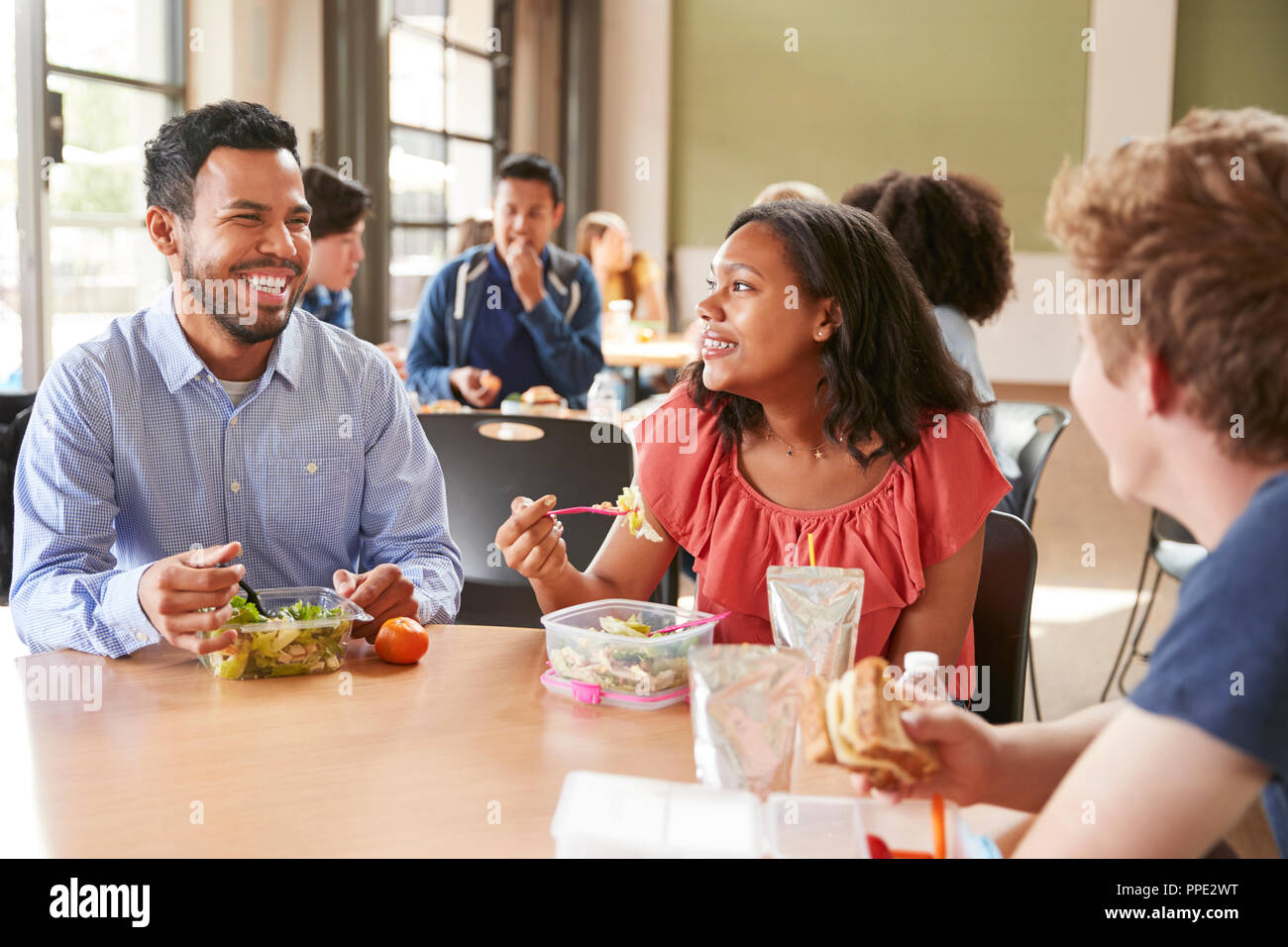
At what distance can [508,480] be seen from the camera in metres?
2.49

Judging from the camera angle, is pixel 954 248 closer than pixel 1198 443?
No

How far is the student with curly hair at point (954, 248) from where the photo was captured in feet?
9.48

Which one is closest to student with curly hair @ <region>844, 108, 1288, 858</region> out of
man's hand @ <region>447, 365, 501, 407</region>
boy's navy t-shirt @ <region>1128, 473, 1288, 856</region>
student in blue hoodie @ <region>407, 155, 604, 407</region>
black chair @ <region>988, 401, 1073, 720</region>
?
boy's navy t-shirt @ <region>1128, 473, 1288, 856</region>

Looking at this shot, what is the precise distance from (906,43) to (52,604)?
8.72m

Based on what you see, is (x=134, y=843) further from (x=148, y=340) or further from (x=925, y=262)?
(x=925, y=262)

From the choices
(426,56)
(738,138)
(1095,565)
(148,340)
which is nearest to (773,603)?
(148,340)

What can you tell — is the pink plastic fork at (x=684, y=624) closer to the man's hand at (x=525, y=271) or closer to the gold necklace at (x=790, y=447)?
the gold necklace at (x=790, y=447)

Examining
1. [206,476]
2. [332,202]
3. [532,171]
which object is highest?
[532,171]

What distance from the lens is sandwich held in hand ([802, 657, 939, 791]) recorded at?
96 centimetres

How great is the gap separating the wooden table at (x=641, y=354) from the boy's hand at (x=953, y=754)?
4.24 metres

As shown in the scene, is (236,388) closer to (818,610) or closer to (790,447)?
(790,447)

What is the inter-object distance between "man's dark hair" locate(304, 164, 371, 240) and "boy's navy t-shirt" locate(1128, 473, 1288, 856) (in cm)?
320

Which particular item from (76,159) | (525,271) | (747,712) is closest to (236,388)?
(747,712)

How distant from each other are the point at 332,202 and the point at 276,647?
8.03 ft
